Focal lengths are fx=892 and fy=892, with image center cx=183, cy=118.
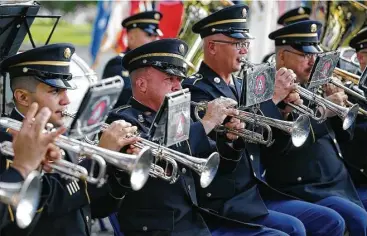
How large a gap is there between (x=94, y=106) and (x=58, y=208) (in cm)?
70

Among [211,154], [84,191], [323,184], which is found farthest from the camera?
[323,184]

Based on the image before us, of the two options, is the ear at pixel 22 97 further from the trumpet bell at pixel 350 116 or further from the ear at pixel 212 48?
the trumpet bell at pixel 350 116

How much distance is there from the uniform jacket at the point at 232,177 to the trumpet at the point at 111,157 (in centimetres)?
131

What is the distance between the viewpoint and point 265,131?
6215 millimetres

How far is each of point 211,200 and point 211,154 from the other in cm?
78

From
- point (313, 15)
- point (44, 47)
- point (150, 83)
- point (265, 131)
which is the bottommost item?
point (313, 15)

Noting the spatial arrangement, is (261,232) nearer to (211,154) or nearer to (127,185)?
(211,154)

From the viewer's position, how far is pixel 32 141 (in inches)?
159

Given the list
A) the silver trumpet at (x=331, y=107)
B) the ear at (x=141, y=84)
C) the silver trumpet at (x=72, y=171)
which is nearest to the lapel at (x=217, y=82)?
the silver trumpet at (x=331, y=107)

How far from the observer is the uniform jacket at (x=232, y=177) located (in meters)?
5.95

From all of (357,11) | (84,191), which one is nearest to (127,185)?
(84,191)

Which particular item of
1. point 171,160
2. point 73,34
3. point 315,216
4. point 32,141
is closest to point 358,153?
point 315,216

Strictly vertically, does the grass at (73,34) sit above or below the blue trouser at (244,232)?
below

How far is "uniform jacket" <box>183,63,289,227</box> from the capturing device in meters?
5.95
